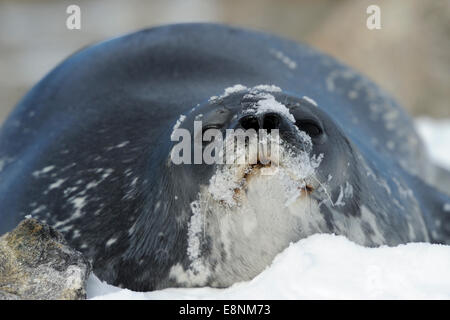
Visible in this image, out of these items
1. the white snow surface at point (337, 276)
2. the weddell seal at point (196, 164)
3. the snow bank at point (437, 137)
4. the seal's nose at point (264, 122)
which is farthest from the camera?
the snow bank at point (437, 137)

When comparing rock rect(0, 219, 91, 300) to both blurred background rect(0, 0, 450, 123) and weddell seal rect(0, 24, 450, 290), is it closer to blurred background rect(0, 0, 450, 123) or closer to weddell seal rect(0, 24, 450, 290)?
weddell seal rect(0, 24, 450, 290)

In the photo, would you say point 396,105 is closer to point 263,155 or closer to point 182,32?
point 182,32

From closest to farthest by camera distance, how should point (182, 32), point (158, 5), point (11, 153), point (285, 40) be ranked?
1. point (11, 153)
2. point (182, 32)
3. point (285, 40)
4. point (158, 5)

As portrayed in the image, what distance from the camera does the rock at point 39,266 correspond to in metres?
1.97

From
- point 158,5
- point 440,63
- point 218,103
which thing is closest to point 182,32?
point 218,103

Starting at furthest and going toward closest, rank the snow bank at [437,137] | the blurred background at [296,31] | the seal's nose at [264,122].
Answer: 1. the blurred background at [296,31]
2. the snow bank at [437,137]
3. the seal's nose at [264,122]

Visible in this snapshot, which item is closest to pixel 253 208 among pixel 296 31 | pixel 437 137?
pixel 437 137

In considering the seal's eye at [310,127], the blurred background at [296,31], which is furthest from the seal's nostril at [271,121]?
the blurred background at [296,31]

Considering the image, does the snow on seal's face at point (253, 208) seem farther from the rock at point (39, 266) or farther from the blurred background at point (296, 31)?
the blurred background at point (296, 31)

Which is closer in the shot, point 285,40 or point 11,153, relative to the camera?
point 11,153

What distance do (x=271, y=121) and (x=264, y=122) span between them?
0.02 metres

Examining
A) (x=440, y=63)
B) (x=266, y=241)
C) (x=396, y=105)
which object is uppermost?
(x=440, y=63)
